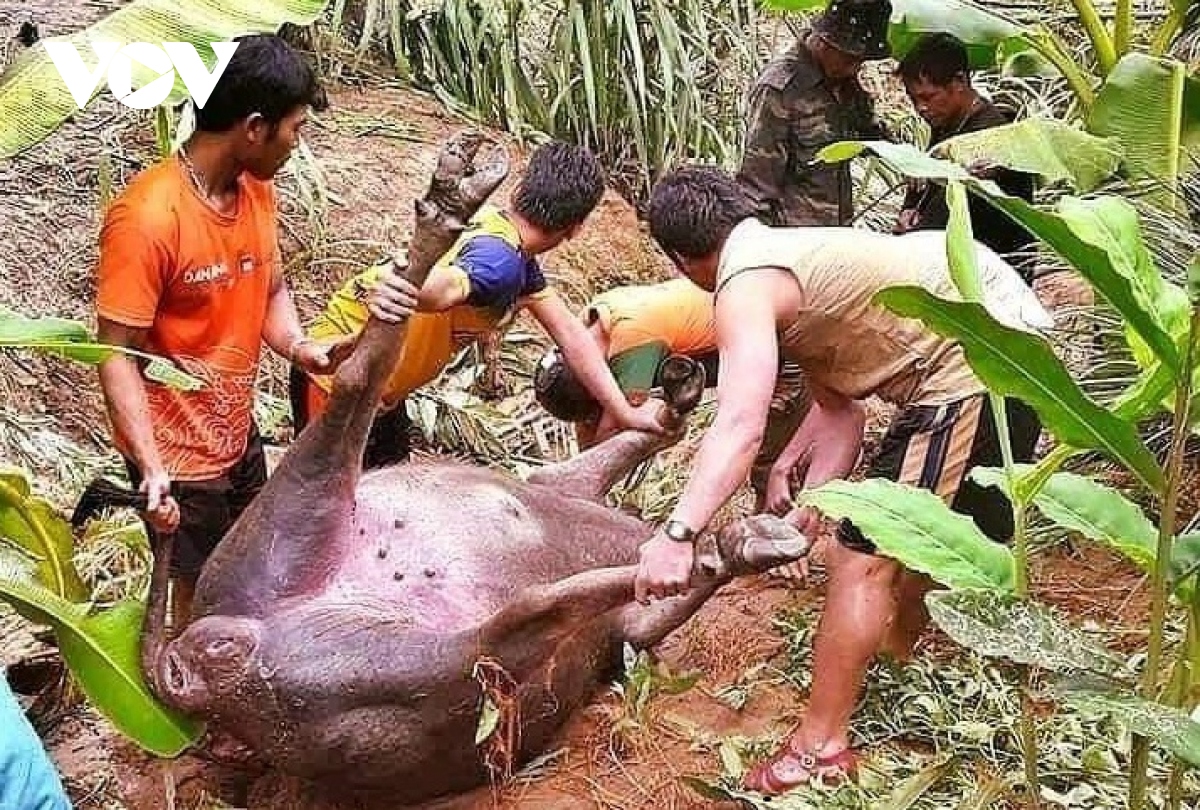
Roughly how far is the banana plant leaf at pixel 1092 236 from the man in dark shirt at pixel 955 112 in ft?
6.86

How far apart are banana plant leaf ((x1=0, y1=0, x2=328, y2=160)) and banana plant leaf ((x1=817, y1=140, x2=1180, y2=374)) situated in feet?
3.93

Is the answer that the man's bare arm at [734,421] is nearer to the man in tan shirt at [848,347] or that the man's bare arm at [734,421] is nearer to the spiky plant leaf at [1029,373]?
the man in tan shirt at [848,347]

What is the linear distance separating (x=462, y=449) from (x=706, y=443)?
97.4 inches

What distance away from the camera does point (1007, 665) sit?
13.8 ft

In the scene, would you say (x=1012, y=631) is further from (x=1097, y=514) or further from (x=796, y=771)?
(x=796, y=771)

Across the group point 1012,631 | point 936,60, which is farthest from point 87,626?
point 936,60

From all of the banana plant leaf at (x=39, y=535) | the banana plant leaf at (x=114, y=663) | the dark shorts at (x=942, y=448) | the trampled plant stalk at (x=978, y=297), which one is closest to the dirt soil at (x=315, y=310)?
the banana plant leaf at (x=114, y=663)

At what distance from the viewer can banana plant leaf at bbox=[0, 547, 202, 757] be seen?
318cm

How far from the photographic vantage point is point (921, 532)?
Answer: 271cm

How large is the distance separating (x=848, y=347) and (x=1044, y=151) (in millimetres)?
653

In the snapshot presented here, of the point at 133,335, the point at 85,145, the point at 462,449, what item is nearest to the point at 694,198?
the point at 133,335

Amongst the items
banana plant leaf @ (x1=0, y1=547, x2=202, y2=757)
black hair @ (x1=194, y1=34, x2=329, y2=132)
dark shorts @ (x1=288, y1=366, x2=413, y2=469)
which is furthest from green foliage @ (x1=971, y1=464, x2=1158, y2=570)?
dark shorts @ (x1=288, y1=366, x2=413, y2=469)

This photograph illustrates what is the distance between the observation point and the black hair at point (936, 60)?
4.68 meters

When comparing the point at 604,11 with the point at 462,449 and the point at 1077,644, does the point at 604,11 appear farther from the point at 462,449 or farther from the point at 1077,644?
the point at 1077,644
